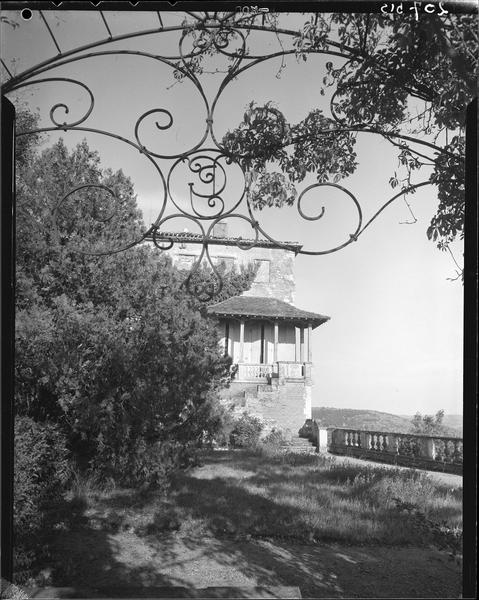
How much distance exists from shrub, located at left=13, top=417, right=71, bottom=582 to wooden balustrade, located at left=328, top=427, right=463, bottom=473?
8.39 m

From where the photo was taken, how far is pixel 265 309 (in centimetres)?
1781

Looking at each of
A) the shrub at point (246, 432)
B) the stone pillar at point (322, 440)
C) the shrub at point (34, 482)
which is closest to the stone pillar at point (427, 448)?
the stone pillar at point (322, 440)

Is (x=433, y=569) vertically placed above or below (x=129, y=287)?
below

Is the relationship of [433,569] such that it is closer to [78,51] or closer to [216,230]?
→ [78,51]

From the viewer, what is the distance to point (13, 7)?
2062mm

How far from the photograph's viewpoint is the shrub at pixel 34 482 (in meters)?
4.62

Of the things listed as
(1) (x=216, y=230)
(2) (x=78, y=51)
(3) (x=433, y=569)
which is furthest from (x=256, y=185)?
(1) (x=216, y=230)

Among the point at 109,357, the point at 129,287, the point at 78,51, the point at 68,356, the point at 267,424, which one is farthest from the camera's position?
the point at 267,424

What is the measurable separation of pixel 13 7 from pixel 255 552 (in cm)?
544

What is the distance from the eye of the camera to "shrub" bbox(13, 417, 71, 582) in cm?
462

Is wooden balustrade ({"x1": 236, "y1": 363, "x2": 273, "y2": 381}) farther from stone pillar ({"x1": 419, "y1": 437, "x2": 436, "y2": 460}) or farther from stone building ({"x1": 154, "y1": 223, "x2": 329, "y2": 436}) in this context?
stone pillar ({"x1": 419, "y1": 437, "x2": 436, "y2": 460})

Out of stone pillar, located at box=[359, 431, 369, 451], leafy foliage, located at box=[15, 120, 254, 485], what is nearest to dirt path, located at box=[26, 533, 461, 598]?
leafy foliage, located at box=[15, 120, 254, 485]

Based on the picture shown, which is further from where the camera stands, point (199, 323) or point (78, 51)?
point (199, 323)

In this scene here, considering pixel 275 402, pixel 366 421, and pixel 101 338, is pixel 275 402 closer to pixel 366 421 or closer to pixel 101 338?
pixel 366 421
